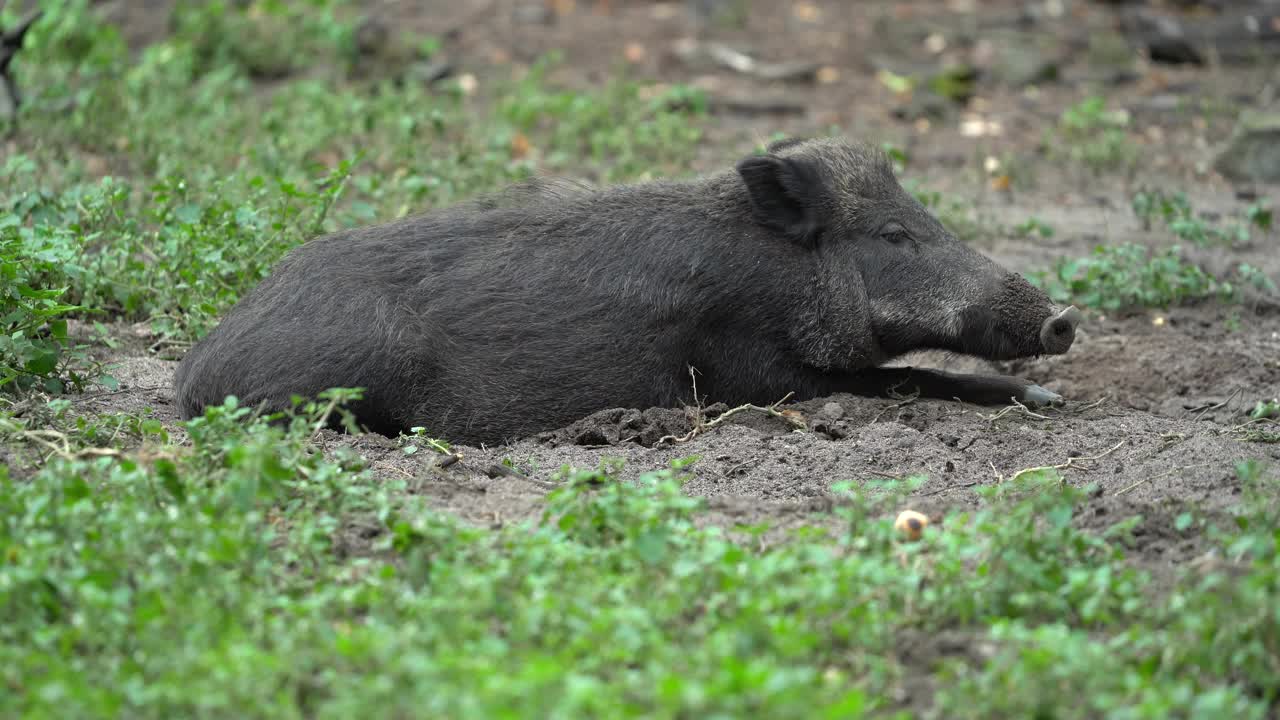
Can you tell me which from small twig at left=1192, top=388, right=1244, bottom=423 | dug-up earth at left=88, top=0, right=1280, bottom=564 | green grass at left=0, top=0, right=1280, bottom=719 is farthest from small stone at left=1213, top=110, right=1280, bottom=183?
green grass at left=0, top=0, right=1280, bottom=719

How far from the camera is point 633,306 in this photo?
569 cm

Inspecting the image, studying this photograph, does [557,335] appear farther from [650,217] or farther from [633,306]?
[650,217]

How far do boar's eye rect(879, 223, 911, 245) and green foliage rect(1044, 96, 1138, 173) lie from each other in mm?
4390

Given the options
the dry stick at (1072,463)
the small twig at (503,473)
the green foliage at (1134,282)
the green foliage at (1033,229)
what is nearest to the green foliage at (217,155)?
the small twig at (503,473)

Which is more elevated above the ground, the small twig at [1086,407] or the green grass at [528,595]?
the green grass at [528,595]

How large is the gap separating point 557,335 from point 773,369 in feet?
3.06

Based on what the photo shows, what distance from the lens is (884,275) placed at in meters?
6.10

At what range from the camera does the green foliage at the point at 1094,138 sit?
10086 mm

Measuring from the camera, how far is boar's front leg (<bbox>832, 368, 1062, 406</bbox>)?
6.04m

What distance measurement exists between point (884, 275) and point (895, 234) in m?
0.20

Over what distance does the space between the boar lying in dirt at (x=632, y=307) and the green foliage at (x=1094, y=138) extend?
434 centimetres

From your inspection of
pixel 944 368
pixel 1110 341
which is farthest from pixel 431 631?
pixel 1110 341

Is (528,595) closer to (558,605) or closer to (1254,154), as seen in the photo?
(558,605)

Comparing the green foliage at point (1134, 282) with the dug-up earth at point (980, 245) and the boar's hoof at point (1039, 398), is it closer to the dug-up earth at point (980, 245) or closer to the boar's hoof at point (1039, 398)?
the dug-up earth at point (980, 245)
